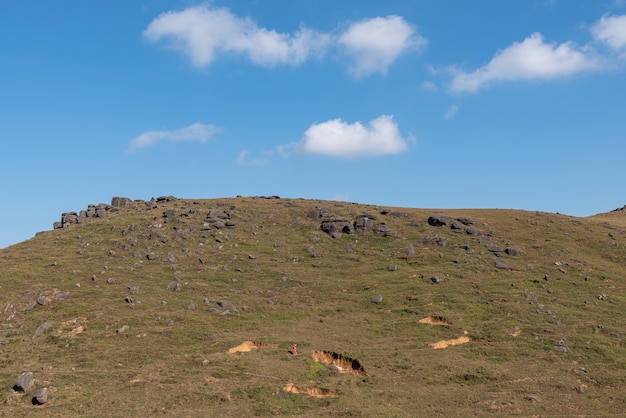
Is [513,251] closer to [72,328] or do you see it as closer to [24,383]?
[72,328]

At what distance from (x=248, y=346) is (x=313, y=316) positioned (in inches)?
425

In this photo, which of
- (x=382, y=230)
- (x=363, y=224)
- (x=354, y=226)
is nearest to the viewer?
(x=382, y=230)

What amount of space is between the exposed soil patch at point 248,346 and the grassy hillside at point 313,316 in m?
0.22

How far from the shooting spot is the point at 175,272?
218ft

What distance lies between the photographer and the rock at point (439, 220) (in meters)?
83.8

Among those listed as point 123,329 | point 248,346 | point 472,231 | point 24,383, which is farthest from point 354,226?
point 24,383

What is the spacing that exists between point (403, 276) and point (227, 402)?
3579 centimetres

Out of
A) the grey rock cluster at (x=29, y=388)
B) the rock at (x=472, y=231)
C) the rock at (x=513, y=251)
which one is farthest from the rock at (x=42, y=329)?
the rock at (x=472, y=231)

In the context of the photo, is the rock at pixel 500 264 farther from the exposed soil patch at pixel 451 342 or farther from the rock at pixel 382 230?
the exposed soil patch at pixel 451 342

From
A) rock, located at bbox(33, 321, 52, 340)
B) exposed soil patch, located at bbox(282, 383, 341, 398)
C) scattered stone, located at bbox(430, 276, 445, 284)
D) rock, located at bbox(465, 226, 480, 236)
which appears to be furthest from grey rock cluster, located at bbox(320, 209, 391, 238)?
rock, located at bbox(33, 321, 52, 340)

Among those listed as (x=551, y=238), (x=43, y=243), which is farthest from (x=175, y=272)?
(x=551, y=238)

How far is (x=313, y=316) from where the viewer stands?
189 feet

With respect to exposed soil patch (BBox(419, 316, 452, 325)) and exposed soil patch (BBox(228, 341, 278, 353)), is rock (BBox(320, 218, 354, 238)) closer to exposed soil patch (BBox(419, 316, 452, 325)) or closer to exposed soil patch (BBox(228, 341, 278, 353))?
exposed soil patch (BBox(419, 316, 452, 325))

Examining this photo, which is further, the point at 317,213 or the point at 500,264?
the point at 317,213
